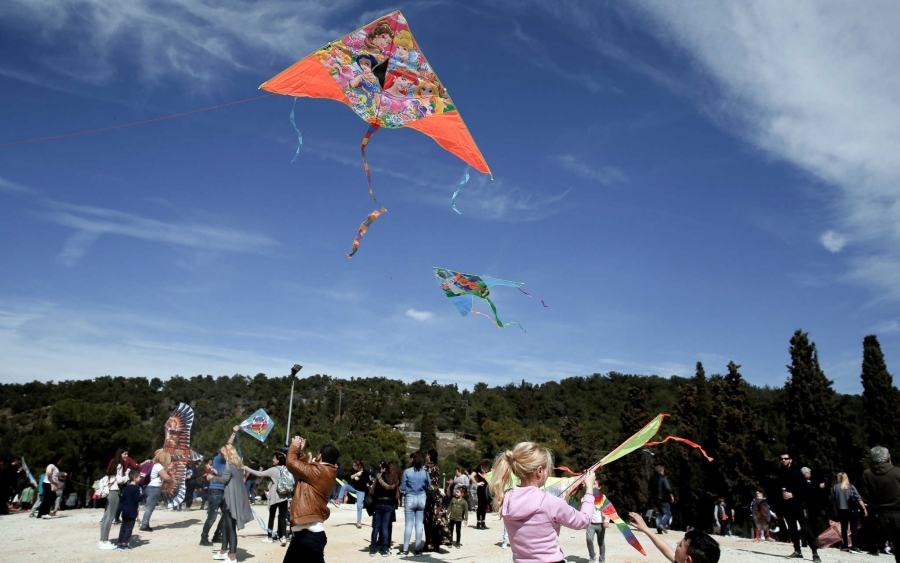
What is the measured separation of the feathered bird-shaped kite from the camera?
1212 centimetres

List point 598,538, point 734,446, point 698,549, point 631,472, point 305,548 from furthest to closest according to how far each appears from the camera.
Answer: point 631,472 → point 734,446 → point 598,538 → point 305,548 → point 698,549

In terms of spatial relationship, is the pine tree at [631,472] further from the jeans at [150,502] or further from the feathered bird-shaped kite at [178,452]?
the jeans at [150,502]

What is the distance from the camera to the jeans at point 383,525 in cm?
944

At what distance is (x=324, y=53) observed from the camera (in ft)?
22.2

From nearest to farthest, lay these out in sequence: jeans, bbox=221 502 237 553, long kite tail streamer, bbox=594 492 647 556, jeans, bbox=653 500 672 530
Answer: long kite tail streamer, bbox=594 492 647 556 < jeans, bbox=221 502 237 553 < jeans, bbox=653 500 672 530

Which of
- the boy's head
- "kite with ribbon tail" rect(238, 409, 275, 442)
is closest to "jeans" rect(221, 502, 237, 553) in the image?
"kite with ribbon tail" rect(238, 409, 275, 442)

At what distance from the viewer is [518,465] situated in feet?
12.3

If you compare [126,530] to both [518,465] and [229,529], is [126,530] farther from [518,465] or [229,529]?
[518,465]

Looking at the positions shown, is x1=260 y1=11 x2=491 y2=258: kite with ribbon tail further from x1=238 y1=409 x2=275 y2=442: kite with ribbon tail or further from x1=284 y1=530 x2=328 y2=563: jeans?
x1=238 y1=409 x2=275 y2=442: kite with ribbon tail

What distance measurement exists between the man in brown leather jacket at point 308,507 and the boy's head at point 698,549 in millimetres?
2900

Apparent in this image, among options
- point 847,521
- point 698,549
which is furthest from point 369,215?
point 847,521

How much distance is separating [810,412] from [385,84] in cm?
3052

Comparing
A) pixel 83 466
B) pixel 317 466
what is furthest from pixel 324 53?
pixel 83 466

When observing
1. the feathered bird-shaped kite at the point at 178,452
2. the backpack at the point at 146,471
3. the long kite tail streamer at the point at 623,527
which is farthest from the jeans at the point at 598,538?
the backpack at the point at 146,471
